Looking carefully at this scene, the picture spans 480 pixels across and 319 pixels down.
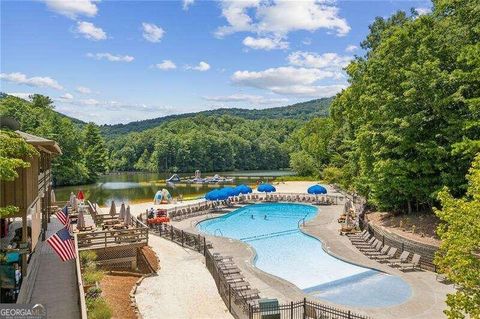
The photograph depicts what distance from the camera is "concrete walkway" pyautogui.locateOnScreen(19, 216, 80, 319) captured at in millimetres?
11422

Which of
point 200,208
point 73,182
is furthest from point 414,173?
point 73,182

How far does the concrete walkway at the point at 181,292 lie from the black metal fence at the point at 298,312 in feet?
4.27

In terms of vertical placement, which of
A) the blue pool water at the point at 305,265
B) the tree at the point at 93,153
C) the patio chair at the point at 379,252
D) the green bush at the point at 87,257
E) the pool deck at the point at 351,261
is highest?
the tree at the point at 93,153

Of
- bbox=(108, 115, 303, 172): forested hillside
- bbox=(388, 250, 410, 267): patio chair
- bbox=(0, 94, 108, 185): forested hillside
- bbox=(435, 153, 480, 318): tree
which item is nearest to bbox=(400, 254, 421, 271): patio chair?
bbox=(388, 250, 410, 267): patio chair

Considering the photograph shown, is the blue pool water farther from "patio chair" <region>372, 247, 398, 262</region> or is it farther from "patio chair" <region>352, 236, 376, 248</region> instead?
"patio chair" <region>352, 236, 376, 248</region>

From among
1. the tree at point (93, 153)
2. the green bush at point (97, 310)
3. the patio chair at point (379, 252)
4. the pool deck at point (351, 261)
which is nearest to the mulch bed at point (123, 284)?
the green bush at point (97, 310)

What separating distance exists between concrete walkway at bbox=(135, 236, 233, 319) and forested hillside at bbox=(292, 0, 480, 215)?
36.7 feet

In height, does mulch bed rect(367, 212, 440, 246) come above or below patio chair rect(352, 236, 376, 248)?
above

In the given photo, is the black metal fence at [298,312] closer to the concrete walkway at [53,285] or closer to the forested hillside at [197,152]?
the concrete walkway at [53,285]

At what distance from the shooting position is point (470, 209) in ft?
30.6

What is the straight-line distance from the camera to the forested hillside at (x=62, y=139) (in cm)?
6420

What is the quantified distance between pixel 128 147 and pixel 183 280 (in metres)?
111

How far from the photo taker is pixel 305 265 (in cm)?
1970

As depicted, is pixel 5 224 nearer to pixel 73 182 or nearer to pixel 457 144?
pixel 457 144
